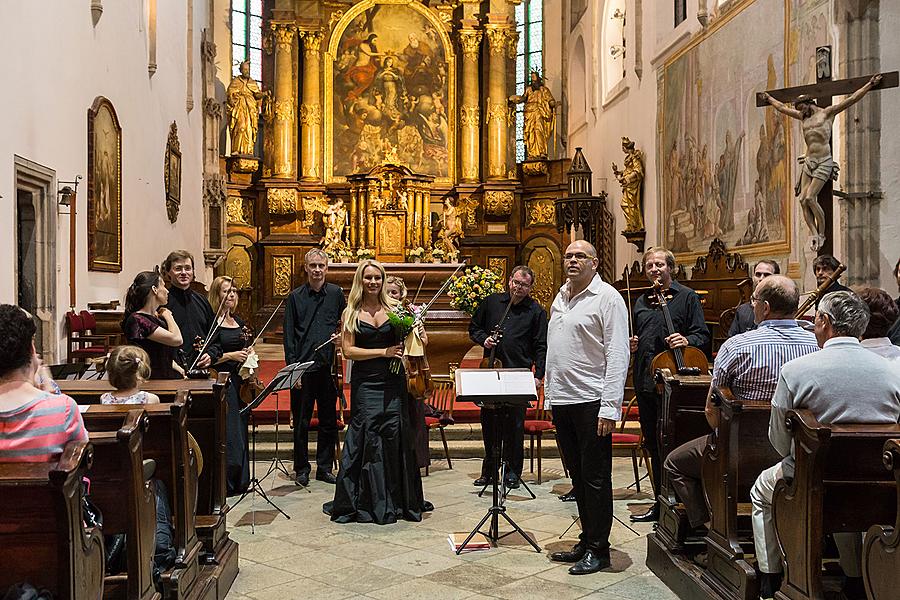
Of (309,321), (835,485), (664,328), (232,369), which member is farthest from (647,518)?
(232,369)

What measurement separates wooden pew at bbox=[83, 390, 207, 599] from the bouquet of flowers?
509 cm

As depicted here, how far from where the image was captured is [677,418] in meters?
5.32

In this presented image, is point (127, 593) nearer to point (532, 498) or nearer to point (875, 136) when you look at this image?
point (532, 498)

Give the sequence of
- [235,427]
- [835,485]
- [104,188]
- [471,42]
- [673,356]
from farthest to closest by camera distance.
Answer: [471,42] < [104,188] < [235,427] < [673,356] < [835,485]

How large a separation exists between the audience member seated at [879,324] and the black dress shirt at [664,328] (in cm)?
211

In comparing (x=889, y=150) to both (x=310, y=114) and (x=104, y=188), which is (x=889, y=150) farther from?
A: (x=310, y=114)

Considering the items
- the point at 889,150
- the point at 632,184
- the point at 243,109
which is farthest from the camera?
the point at 243,109

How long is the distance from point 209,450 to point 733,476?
2.93 meters

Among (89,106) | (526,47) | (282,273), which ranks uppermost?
(526,47)

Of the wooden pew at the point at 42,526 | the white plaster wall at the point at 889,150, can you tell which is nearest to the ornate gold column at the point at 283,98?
the white plaster wall at the point at 889,150

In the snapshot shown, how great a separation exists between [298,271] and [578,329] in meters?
17.0

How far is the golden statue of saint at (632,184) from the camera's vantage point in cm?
1673

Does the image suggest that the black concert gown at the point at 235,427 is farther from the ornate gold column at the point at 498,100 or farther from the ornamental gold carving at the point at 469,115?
the ornamental gold carving at the point at 469,115

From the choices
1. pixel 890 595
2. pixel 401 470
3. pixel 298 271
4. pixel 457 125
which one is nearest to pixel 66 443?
pixel 890 595
